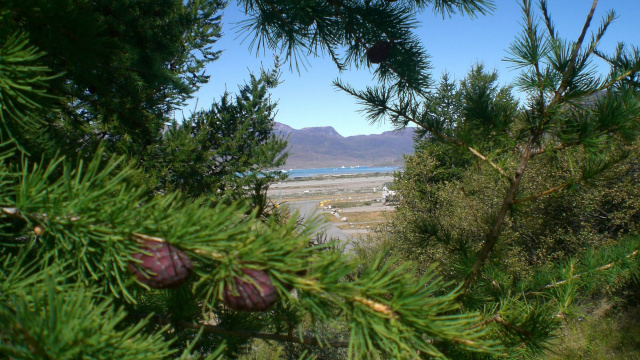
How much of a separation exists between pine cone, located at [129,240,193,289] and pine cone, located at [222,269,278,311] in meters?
0.06

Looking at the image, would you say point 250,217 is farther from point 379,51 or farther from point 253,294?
point 379,51

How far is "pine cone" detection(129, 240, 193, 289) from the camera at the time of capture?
1.35 feet

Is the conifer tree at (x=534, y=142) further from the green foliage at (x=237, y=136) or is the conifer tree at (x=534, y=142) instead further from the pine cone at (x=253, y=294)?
the green foliage at (x=237, y=136)

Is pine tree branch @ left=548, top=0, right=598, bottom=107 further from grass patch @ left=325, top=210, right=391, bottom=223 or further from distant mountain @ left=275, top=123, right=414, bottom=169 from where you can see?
distant mountain @ left=275, top=123, right=414, bottom=169

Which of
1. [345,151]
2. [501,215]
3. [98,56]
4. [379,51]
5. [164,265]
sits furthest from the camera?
[345,151]

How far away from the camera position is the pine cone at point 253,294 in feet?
1.38

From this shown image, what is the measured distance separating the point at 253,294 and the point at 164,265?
0.10 metres

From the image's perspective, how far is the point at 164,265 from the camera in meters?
0.41

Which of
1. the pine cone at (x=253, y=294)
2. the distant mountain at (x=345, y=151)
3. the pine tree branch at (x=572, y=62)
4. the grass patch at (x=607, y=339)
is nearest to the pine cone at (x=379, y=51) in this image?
the pine tree branch at (x=572, y=62)

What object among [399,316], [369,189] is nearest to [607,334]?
[399,316]

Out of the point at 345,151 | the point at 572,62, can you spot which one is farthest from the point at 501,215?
the point at 345,151

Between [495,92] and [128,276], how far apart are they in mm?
1427

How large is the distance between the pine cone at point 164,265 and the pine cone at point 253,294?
2.2 inches

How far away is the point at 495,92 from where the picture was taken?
1460 mm
